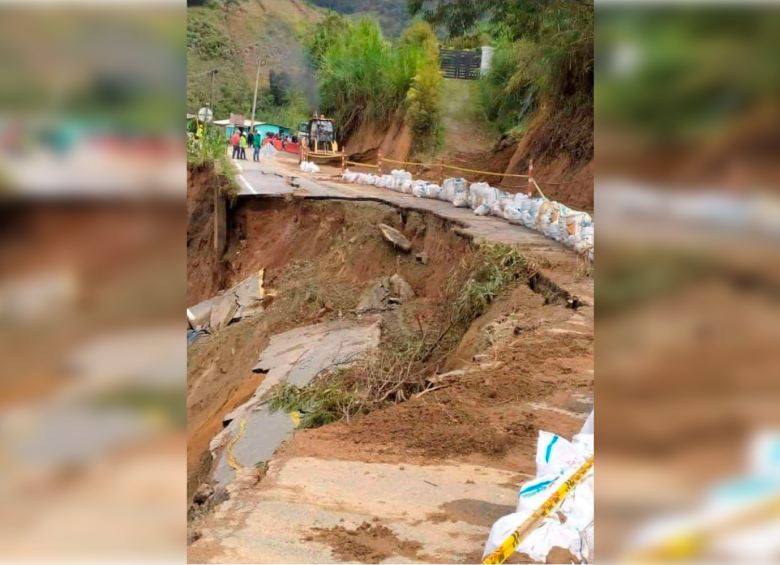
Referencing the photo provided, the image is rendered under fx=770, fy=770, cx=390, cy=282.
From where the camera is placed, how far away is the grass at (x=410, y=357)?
6203 mm

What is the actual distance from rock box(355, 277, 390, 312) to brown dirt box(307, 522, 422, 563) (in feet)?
25.2

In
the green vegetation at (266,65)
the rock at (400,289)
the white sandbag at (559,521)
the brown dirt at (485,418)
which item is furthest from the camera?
the green vegetation at (266,65)

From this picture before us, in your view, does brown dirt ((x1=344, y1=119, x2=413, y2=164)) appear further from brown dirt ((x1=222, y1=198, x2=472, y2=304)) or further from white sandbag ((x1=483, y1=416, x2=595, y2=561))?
white sandbag ((x1=483, y1=416, x2=595, y2=561))

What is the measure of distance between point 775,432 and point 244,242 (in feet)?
60.6

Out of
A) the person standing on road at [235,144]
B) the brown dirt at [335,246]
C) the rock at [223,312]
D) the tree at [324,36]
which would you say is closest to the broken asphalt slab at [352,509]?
the brown dirt at [335,246]

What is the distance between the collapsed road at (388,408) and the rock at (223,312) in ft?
0.98

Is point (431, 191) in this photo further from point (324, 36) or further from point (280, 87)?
point (280, 87)

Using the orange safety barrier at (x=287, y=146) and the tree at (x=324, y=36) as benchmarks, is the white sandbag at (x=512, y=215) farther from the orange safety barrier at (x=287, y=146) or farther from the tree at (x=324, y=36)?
the tree at (x=324, y=36)

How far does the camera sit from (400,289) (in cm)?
1161

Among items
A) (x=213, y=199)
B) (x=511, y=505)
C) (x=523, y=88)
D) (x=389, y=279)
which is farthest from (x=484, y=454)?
(x=523, y=88)

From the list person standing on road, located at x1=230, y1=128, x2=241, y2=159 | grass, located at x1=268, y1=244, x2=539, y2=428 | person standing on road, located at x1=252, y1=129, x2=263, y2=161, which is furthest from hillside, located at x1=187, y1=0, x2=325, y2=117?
grass, located at x1=268, y1=244, x2=539, y2=428

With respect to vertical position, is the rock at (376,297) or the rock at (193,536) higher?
the rock at (193,536)

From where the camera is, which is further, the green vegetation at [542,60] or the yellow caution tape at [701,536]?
the green vegetation at [542,60]

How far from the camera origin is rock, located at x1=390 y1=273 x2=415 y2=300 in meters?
11.5
